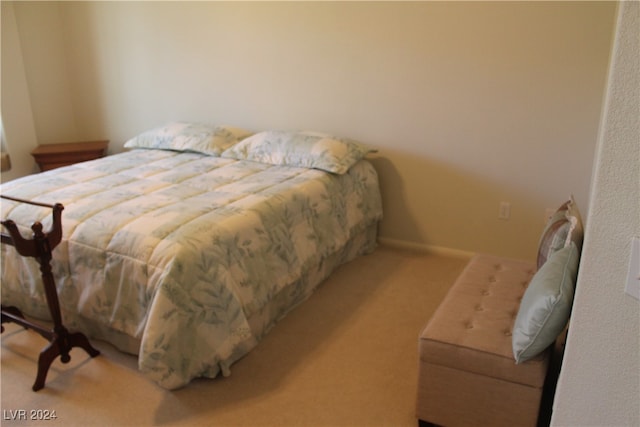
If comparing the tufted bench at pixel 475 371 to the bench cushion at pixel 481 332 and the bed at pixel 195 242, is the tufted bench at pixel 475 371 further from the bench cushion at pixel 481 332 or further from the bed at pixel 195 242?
the bed at pixel 195 242

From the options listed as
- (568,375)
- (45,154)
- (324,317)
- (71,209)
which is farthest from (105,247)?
(45,154)

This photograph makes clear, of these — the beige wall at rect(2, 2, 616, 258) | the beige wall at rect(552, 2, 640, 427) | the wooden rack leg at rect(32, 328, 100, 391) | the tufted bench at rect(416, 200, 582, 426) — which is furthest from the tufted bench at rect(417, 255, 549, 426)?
the wooden rack leg at rect(32, 328, 100, 391)

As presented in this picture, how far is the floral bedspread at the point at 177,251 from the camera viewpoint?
2045mm

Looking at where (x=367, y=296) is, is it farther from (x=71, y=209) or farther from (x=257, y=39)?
Answer: (x=257, y=39)

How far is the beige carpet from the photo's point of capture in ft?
6.57

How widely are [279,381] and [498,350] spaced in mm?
962

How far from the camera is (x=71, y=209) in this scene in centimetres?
244

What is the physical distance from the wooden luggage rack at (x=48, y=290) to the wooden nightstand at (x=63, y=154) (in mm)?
2033

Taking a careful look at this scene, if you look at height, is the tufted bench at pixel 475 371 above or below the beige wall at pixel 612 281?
below

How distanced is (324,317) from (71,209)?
1.37m

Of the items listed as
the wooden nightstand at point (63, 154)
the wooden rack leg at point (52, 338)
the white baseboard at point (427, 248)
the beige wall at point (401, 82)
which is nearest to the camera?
the wooden rack leg at point (52, 338)

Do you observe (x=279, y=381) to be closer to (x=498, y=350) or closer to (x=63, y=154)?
(x=498, y=350)

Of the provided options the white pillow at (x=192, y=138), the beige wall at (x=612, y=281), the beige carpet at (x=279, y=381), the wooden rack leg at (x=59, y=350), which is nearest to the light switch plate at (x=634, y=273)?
the beige wall at (x=612, y=281)

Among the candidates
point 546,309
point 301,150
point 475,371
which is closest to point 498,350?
point 475,371
